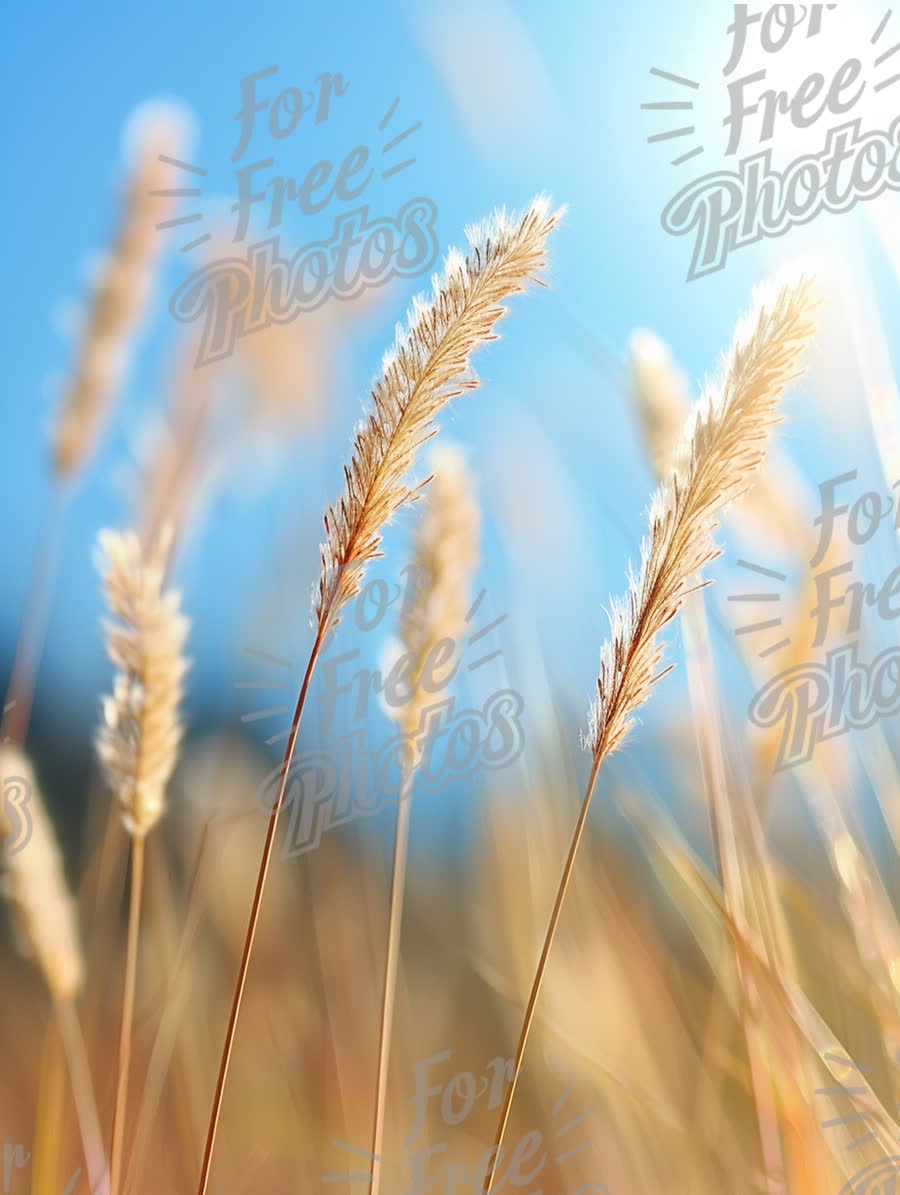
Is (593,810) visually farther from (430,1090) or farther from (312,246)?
(312,246)

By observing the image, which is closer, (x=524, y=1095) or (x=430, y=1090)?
(x=430, y=1090)

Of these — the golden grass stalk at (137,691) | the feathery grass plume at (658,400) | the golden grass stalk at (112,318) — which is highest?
the golden grass stalk at (112,318)

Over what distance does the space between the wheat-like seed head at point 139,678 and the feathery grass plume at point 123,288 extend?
18.5 inches

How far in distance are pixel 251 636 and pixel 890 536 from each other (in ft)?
2.43

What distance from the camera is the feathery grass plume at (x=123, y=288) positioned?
1.06 meters

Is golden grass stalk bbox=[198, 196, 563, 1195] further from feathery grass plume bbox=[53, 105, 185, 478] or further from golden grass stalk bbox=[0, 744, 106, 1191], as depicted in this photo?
feathery grass plume bbox=[53, 105, 185, 478]

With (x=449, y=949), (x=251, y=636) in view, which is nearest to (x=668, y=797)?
(x=449, y=949)

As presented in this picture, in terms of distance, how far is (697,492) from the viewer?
51 cm

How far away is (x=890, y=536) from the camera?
94cm
